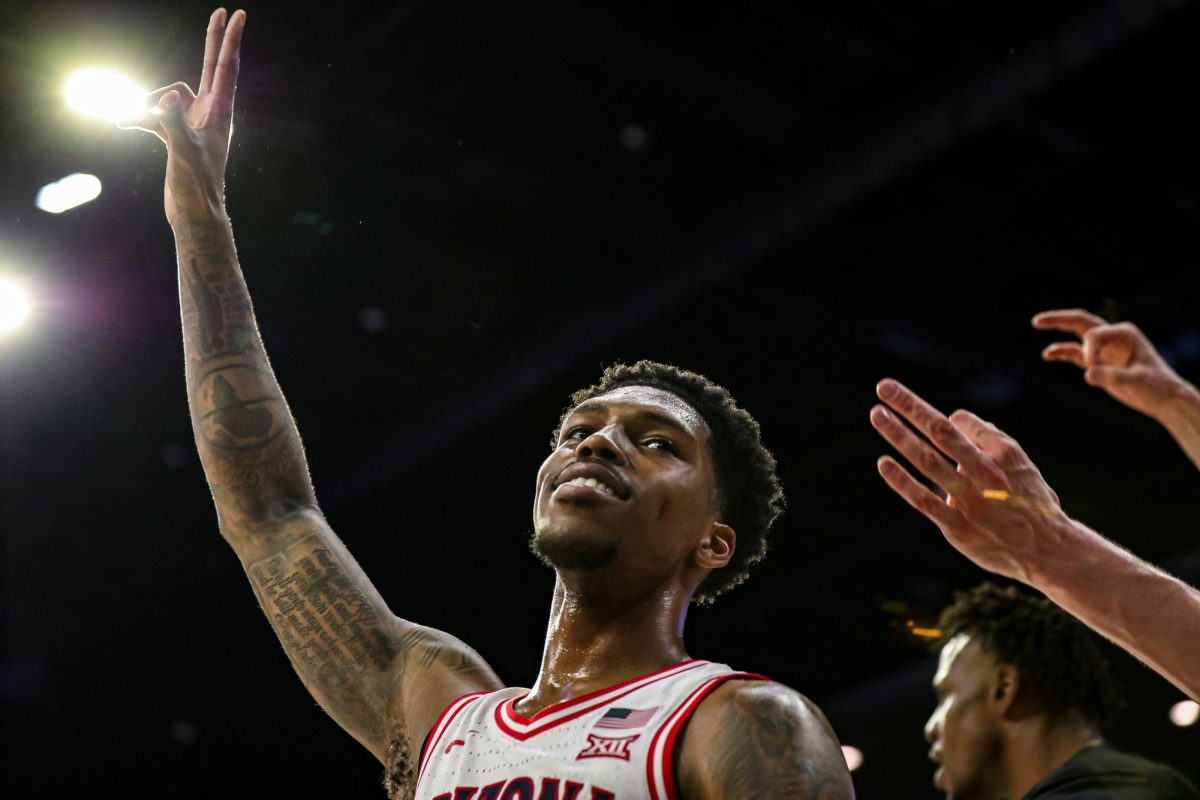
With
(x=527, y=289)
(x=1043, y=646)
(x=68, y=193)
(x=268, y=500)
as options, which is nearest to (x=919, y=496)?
(x=268, y=500)

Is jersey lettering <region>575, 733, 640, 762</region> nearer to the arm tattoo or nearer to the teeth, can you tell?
the arm tattoo

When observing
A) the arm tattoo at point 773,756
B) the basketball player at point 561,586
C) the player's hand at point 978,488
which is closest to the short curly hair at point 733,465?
the basketball player at point 561,586

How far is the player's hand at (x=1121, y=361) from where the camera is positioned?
2088mm

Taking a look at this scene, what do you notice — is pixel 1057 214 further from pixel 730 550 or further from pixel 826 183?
pixel 730 550

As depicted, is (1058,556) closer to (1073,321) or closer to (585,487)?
(1073,321)

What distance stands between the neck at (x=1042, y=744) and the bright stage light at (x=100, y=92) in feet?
9.96

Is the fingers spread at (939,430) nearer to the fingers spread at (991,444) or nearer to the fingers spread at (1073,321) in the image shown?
the fingers spread at (991,444)

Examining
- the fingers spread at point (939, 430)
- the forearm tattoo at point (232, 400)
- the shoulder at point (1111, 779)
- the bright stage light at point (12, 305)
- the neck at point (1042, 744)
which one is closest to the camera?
the fingers spread at point (939, 430)

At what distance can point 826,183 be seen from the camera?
482 centimetres

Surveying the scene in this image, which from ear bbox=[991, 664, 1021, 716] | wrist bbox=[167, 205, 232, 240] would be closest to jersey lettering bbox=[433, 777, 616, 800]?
wrist bbox=[167, 205, 232, 240]

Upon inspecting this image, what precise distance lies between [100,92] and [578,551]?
2.80 meters

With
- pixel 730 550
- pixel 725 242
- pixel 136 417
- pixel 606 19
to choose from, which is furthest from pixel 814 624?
pixel 730 550

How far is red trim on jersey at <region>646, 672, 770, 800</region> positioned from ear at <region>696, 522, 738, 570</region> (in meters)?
0.39

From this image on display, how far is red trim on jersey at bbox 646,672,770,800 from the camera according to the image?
1.86 meters
